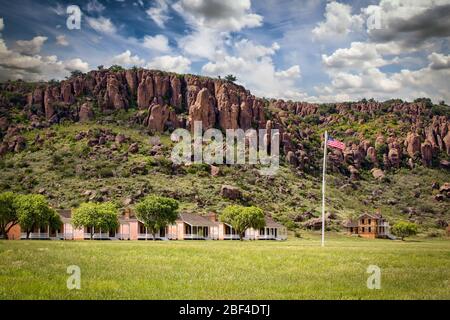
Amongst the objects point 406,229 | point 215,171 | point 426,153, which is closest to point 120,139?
point 215,171

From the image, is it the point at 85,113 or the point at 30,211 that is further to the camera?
the point at 85,113

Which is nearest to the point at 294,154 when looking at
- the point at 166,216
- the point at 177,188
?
the point at 177,188

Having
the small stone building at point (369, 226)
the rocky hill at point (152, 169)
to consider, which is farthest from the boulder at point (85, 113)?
the small stone building at point (369, 226)

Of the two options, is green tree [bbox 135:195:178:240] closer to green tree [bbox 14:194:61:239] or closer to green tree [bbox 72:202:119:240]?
green tree [bbox 72:202:119:240]

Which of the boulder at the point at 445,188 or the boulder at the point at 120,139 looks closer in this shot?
the boulder at the point at 445,188

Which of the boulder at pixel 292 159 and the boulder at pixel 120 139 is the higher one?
the boulder at pixel 120 139

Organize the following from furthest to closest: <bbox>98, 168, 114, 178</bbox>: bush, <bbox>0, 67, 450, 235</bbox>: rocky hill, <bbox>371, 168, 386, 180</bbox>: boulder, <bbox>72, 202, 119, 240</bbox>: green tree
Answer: <bbox>371, 168, 386, 180</bbox>: boulder
<bbox>98, 168, 114, 178</bbox>: bush
<bbox>0, 67, 450, 235</bbox>: rocky hill
<bbox>72, 202, 119, 240</bbox>: green tree

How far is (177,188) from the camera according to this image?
5290 inches

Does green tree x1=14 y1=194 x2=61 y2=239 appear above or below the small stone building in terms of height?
above

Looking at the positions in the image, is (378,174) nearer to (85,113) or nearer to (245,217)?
(85,113)

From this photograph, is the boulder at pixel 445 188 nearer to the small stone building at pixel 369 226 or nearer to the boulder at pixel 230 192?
the small stone building at pixel 369 226

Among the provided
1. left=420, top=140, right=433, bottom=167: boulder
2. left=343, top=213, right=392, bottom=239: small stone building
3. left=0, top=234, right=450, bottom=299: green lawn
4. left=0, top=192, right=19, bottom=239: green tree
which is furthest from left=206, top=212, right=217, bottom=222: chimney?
left=420, top=140, right=433, bottom=167: boulder

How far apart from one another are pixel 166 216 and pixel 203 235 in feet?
61.7
